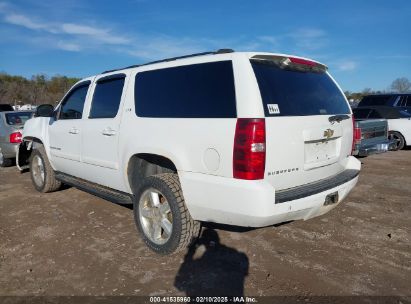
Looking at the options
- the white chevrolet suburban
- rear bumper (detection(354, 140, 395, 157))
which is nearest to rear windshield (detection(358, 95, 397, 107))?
rear bumper (detection(354, 140, 395, 157))

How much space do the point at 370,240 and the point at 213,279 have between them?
2011 mm

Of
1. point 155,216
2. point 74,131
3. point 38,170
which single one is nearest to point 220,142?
point 155,216

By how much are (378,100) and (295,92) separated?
11.0 meters

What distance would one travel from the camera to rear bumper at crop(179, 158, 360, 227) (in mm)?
3041

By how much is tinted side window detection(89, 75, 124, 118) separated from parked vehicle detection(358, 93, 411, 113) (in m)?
10.3

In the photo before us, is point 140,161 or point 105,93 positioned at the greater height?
point 105,93

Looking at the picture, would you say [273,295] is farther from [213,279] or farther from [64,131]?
[64,131]

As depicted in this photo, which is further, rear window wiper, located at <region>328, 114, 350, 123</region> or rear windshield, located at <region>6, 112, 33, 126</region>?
rear windshield, located at <region>6, 112, 33, 126</region>

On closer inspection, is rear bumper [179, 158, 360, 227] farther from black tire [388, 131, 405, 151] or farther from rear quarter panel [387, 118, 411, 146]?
black tire [388, 131, 405, 151]

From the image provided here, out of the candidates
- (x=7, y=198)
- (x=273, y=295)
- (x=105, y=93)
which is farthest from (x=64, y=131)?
(x=273, y=295)

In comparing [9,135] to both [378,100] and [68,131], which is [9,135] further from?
[378,100]

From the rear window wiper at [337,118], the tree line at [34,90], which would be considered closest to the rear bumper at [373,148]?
the rear window wiper at [337,118]

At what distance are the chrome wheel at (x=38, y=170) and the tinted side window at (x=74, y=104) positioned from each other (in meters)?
1.24

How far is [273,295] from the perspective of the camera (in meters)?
3.10
